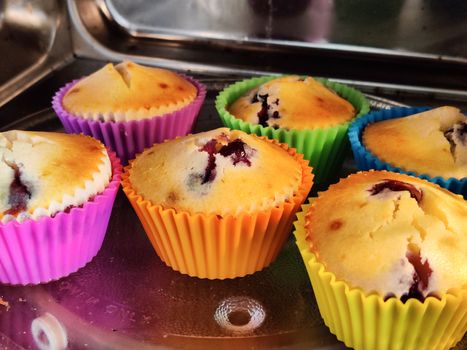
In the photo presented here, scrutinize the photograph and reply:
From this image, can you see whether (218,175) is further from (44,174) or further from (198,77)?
(198,77)

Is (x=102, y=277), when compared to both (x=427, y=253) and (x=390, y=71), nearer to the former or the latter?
(x=427, y=253)

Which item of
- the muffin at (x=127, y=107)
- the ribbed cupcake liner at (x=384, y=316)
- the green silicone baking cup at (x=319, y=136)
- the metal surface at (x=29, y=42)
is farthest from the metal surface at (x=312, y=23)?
the ribbed cupcake liner at (x=384, y=316)

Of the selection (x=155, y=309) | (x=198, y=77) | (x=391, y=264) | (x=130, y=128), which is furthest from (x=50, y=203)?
(x=198, y=77)

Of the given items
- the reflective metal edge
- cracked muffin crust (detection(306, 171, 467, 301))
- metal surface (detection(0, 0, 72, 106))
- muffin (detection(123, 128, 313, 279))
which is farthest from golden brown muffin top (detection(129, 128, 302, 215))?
metal surface (detection(0, 0, 72, 106))

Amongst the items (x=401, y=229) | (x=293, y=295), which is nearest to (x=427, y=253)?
(x=401, y=229)

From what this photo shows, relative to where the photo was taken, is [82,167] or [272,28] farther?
[272,28]

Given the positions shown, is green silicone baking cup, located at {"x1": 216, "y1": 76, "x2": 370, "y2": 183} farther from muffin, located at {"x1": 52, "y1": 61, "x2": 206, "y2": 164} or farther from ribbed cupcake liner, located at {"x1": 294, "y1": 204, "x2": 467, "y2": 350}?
ribbed cupcake liner, located at {"x1": 294, "y1": 204, "x2": 467, "y2": 350}

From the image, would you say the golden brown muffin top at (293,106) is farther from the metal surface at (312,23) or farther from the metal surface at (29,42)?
the metal surface at (29,42)
